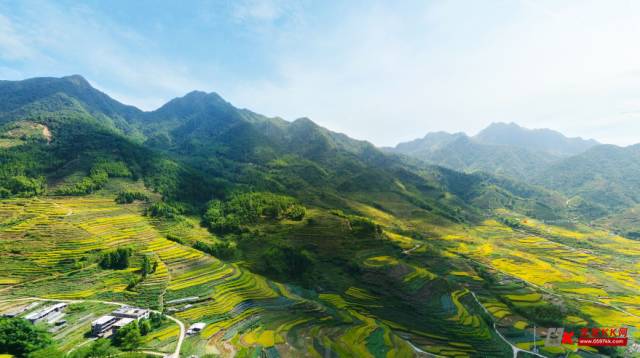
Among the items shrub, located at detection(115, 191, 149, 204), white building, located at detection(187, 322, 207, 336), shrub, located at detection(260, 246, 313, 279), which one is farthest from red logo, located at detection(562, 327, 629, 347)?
shrub, located at detection(115, 191, 149, 204)

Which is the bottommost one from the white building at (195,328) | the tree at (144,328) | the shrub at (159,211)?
the white building at (195,328)

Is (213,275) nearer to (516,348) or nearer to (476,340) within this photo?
(476,340)

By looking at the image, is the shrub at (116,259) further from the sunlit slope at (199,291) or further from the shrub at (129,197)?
the shrub at (129,197)

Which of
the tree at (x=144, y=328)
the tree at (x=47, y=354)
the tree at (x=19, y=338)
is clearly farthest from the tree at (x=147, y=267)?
the tree at (x=47, y=354)

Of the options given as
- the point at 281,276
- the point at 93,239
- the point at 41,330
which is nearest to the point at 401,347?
the point at 281,276

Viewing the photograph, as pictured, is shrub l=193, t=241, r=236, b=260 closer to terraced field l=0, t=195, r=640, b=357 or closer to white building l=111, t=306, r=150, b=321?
terraced field l=0, t=195, r=640, b=357
